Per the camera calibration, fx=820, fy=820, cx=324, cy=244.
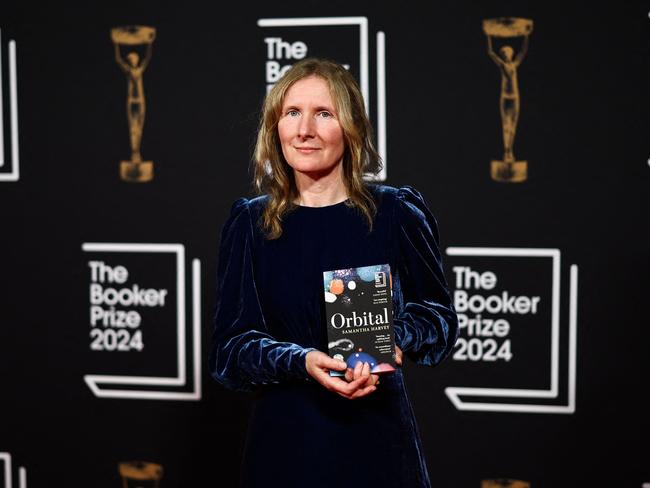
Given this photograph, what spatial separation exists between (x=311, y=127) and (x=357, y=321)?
0.36 metres

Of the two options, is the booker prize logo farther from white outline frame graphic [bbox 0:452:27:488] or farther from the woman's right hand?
white outline frame graphic [bbox 0:452:27:488]

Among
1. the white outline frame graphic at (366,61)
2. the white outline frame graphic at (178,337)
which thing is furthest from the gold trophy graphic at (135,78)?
the white outline frame graphic at (366,61)

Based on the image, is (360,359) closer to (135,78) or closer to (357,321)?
(357,321)

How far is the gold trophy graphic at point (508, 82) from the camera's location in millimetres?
2590

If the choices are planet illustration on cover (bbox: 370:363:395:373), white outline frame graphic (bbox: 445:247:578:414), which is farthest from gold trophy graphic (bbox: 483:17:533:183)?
planet illustration on cover (bbox: 370:363:395:373)

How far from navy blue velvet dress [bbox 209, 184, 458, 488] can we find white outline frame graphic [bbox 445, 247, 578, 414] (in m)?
1.14

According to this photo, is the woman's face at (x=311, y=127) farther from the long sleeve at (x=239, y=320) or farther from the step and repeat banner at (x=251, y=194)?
the step and repeat banner at (x=251, y=194)

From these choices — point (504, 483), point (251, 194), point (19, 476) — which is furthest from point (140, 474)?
point (504, 483)

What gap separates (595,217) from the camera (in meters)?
2.60

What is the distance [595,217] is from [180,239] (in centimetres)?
137

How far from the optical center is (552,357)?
265cm

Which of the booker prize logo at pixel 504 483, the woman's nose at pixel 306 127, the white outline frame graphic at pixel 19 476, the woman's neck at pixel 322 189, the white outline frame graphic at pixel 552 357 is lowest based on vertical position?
the white outline frame graphic at pixel 19 476

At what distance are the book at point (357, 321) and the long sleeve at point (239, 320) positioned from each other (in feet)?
0.34

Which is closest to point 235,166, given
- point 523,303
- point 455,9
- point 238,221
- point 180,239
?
point 180,239
